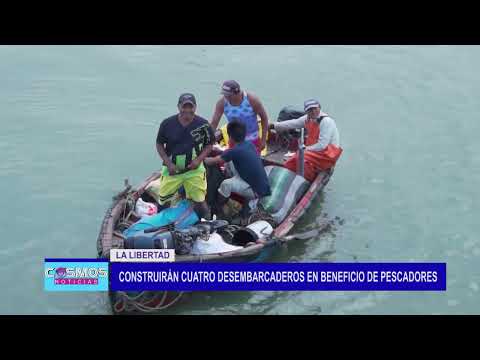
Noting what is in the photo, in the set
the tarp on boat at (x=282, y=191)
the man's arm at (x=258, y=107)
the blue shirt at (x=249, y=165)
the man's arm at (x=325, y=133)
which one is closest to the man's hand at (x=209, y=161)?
the blue shirt at (x=249, y=165)

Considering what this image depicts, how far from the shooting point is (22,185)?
435 inches

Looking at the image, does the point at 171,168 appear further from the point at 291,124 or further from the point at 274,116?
the point at 274,116

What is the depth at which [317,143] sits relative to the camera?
33.6ft

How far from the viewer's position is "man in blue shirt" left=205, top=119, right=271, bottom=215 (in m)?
8.84

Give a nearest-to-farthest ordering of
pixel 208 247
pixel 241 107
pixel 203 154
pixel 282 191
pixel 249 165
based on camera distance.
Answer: pixel 208 247 < pixel 203 154 < pixel 249 165 < pixel 241 107 < pixel 282 191

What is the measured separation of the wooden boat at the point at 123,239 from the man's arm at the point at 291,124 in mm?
1062

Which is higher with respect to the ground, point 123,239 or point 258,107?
point 258,107

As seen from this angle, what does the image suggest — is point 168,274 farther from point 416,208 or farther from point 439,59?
point 439,59

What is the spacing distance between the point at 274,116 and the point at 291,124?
296 cm

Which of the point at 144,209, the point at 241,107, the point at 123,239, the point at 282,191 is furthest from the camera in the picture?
the point at 282,191

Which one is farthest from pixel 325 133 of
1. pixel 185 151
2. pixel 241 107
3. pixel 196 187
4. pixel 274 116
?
pixel 274 116

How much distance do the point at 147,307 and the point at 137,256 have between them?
2.41 feet

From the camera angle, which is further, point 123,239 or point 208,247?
point 123,239

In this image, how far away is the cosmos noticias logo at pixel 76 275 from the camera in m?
7.97
